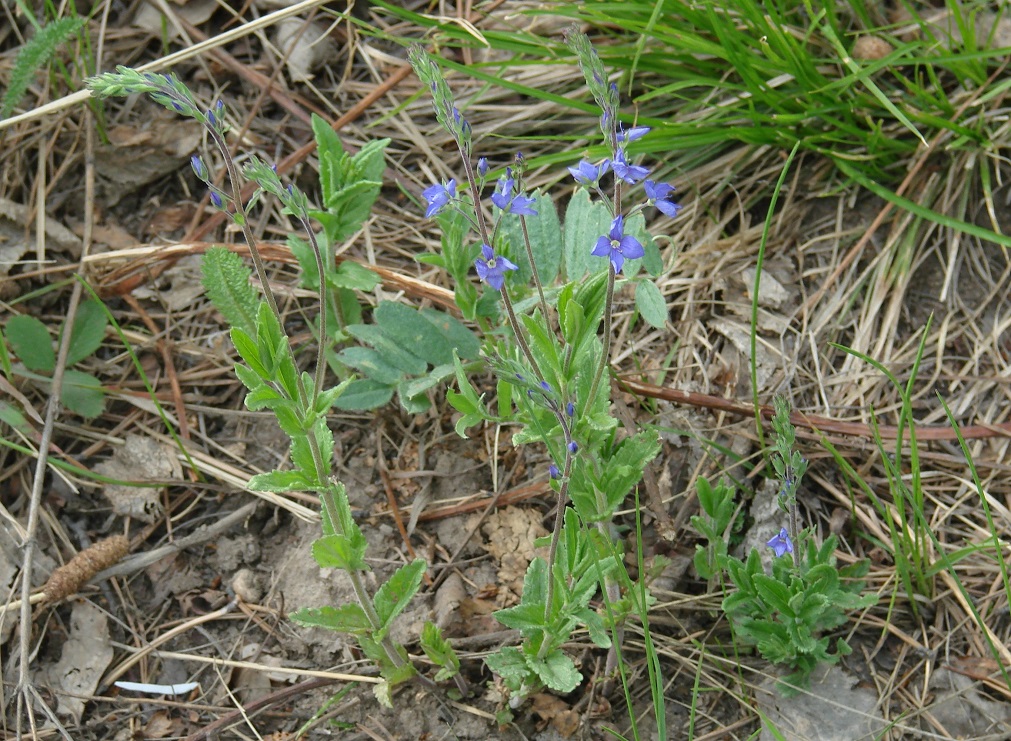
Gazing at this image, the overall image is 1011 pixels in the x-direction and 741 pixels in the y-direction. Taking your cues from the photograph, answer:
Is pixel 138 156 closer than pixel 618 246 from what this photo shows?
No

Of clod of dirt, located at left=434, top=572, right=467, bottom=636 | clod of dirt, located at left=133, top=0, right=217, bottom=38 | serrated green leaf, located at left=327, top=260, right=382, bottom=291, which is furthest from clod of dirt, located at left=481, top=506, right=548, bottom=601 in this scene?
clod of dirt, located at left=133, top=0, right=217, bottom=38

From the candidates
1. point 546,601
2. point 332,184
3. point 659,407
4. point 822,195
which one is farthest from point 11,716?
point 822,195

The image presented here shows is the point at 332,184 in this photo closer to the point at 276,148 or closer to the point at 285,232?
the point at 285,232

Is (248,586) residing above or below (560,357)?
below

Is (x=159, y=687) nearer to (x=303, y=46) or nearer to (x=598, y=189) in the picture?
(x=598, y=189)

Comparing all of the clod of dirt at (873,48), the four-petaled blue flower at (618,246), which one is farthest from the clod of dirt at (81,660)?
the clod of dirt at (873,48)

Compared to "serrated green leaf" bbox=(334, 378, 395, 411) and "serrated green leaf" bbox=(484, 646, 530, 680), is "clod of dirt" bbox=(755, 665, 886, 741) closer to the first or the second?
"serrated green leaf" bbox=(484, 646, 530, 680)

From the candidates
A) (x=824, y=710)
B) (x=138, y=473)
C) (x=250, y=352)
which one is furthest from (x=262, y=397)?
(x=824, y=710)
